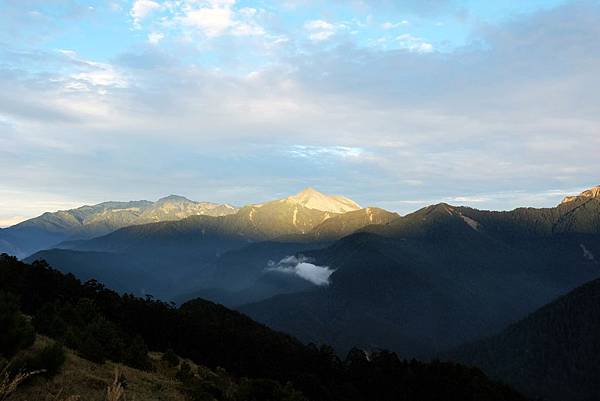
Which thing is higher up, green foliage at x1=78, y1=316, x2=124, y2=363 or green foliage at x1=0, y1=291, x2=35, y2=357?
green foliage at x1=0, y1=291, x2=35, y2=357

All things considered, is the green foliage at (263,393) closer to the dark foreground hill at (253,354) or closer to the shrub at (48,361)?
the shrub at (48,361)

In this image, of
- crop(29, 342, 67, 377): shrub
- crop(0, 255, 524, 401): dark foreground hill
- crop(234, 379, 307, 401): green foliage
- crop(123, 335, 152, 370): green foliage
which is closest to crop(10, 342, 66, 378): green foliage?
crop(29, 342, 67, 377): shrub

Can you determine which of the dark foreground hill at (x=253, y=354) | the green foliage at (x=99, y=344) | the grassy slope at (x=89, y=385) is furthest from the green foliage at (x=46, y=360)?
the dark foreground hill at (x=253, y=354)

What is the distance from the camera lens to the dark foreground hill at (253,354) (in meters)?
83.4

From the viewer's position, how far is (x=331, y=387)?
95.9 m

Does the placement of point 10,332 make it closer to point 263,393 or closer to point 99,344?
point 99,344

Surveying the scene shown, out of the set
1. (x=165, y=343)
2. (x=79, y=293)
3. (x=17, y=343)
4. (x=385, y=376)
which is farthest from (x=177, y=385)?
(x=385, y=376)

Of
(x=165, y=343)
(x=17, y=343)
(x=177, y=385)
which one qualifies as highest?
(x=17, y=343)

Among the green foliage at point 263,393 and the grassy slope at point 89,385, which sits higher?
the grassy slope at point 89,385

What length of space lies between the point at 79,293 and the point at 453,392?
80076mm

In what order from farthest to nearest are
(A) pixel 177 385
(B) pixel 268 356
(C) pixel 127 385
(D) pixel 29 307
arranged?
(B) pixel 268 356, (D) pixel 29 307, (A) pixel 177 385, (C) pixel 127 385

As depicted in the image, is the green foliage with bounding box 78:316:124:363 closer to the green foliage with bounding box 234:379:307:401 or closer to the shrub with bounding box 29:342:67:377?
the shrub with bounding box 29:342:67:377

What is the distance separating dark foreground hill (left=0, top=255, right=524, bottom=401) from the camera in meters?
83.4

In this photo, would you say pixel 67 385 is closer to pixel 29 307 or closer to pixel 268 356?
pixel 29 307
